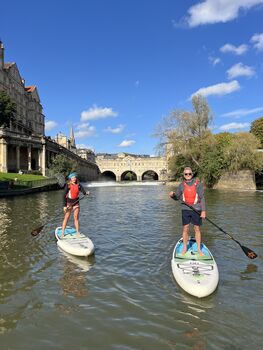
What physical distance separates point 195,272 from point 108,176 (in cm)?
15670

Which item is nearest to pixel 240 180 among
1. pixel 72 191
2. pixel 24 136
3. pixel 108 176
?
pixel 24 136

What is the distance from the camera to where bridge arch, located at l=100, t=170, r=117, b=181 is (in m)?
154

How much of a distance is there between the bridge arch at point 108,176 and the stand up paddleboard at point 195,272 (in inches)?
5652

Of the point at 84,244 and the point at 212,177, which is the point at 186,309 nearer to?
the point at 84,244

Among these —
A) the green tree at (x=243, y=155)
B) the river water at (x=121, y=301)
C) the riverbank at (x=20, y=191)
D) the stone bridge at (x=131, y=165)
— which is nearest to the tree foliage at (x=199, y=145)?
the green tree at (x=243, y=155)

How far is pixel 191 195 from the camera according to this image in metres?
9.19

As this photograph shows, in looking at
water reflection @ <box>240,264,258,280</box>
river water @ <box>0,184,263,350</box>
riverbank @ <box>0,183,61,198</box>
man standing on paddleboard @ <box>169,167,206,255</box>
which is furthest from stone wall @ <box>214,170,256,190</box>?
man standing on paddleboard @ <box>169,167,206,255</box>

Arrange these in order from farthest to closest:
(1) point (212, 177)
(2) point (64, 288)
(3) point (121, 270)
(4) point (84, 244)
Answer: (1) point (212, 177) < (4) point (84, 244) < (3) point (121, 270) < (2) point (64, 288)

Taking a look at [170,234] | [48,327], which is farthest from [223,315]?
[170,234]

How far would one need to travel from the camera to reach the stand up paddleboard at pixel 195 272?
6922 mm

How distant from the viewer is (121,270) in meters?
8.87

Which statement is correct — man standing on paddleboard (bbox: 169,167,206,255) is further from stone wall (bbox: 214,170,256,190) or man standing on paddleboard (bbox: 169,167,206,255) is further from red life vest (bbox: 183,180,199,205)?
stone wall (bbox: 214,170,256,190)

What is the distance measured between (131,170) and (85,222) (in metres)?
133

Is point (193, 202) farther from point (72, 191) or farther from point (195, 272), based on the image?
point (72, 191)
